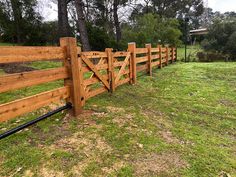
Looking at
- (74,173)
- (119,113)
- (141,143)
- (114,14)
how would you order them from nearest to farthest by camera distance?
(74,173), (141,143), (119,113), (114,14)

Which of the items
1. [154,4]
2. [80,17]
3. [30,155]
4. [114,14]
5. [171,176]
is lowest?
[171,176]

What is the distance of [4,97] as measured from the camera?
4.81m

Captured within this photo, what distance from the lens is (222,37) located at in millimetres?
15609

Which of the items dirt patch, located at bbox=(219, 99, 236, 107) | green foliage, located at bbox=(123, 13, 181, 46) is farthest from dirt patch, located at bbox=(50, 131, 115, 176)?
green foliage, located at bbox=(123, 13, 181, 46)

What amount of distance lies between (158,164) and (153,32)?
12.3 metres

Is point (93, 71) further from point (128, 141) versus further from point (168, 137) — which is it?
point (168, 137)

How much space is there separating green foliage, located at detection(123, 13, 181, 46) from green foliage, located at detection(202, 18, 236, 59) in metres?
2.89

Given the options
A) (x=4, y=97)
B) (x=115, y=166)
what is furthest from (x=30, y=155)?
(x=4, y=97)

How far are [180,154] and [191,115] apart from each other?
162cm

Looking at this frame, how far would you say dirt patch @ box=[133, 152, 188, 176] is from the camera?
243cm

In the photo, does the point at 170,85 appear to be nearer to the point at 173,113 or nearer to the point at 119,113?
the point at 173,113

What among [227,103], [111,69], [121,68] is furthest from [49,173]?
[227,103]

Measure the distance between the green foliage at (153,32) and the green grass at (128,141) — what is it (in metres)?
8.82

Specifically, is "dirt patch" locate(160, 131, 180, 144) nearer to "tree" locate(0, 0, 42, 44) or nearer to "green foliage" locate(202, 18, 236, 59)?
"green foliage" locate(202, 18, 236, 59)
